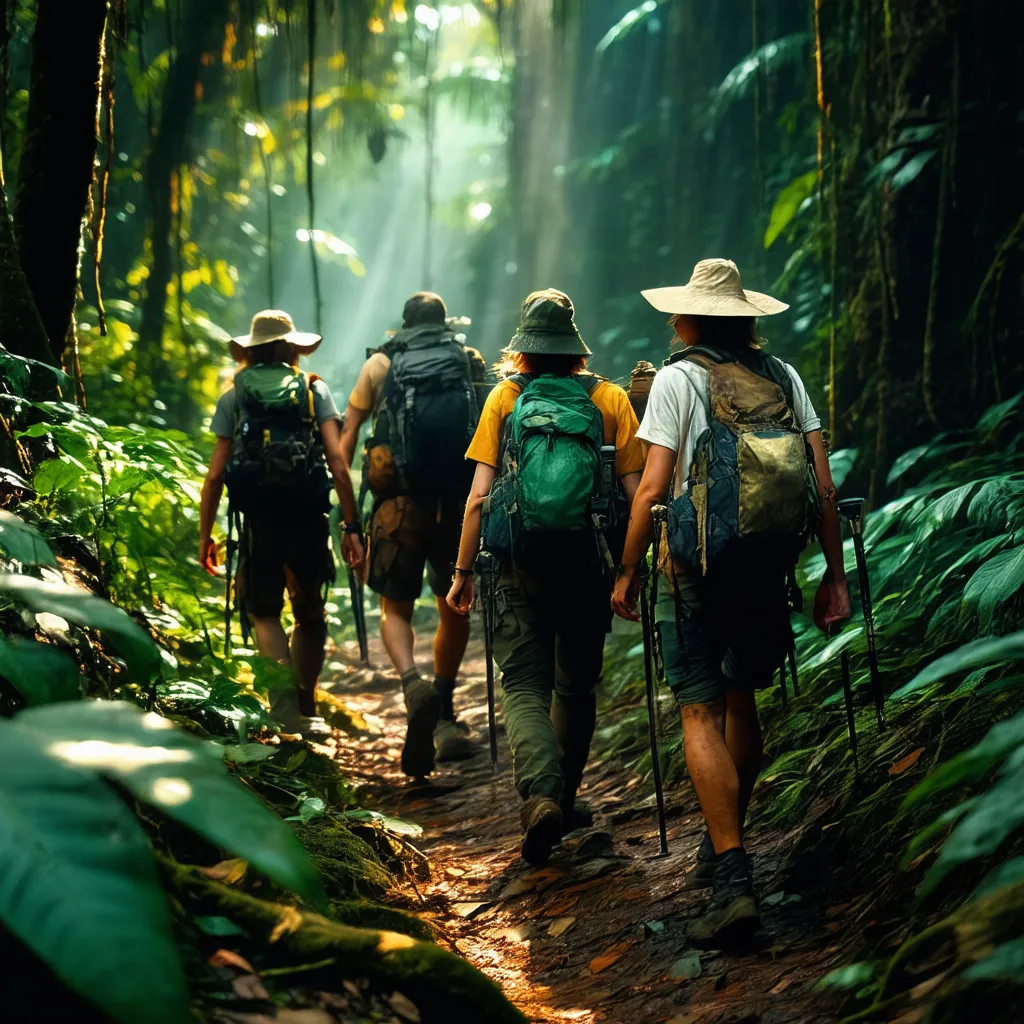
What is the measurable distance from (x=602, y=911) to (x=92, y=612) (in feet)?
9.02

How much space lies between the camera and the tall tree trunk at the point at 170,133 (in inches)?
453

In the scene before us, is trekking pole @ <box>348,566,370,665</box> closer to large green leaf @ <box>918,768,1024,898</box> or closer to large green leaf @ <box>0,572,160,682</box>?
large green leaf @ <box>0,572,160,682</box>

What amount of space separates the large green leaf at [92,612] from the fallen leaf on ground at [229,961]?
23.3 inches

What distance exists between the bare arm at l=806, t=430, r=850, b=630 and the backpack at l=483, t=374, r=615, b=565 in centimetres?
75

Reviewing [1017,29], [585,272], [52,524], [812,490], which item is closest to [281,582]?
[52,524]

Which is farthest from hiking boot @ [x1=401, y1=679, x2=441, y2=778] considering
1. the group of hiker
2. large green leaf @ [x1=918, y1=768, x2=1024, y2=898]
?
large green leaf @ [x1=918, y1=768, x2=1024, y2=898]

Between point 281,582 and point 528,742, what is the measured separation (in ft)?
8.53

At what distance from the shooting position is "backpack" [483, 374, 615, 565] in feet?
13.8

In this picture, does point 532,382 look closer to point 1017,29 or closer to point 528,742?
point 528,742

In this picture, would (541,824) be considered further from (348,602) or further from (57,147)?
(348,602)

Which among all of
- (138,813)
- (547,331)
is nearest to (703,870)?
(138,813)

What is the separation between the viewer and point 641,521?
388 centimetres

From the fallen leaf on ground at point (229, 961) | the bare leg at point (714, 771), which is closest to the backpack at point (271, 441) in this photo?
the bare leg at point (714, 771)

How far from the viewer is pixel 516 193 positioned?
22188 mm
